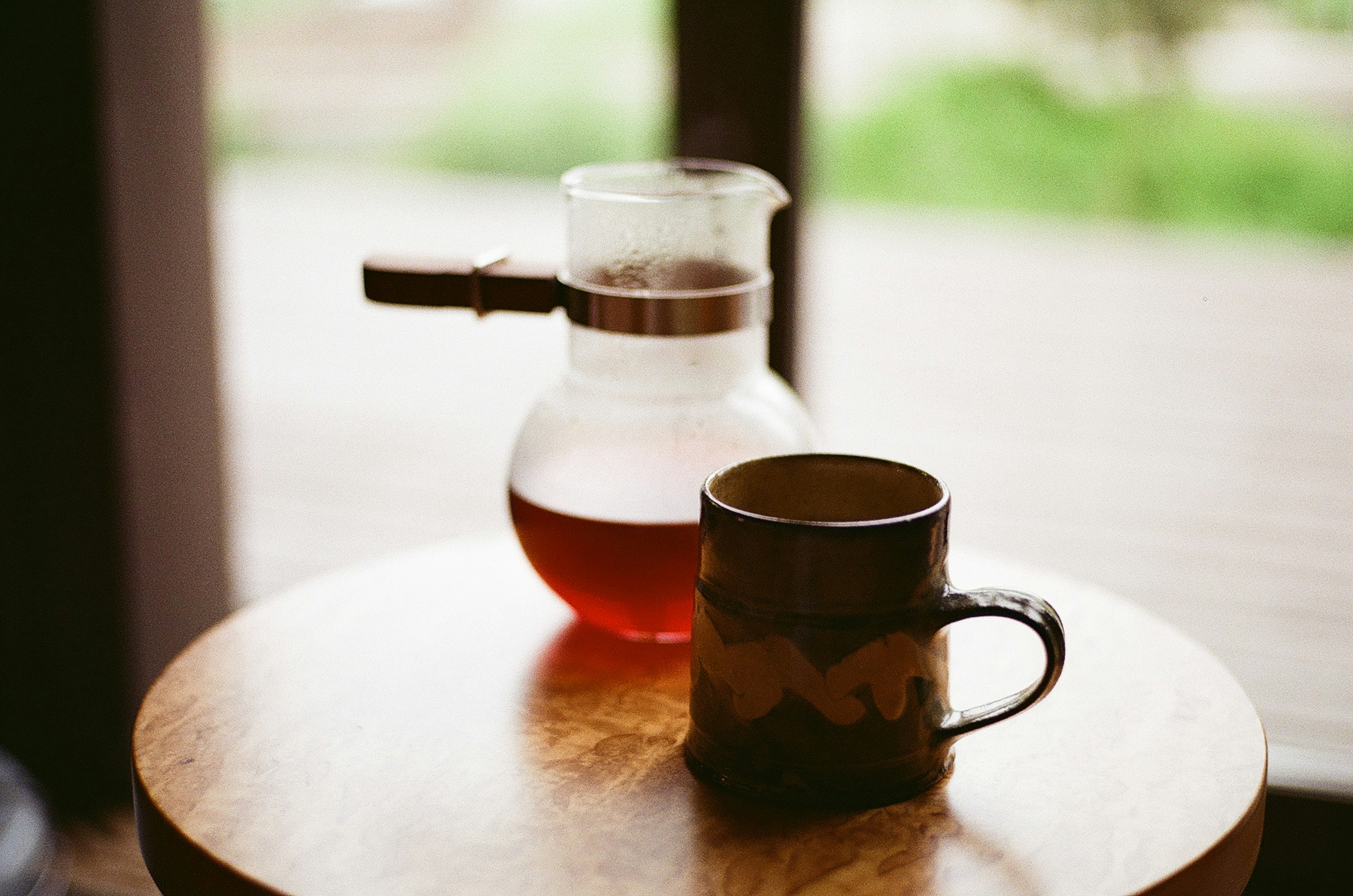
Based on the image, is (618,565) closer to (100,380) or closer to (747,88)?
(747,88)

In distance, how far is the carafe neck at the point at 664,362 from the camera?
751mm

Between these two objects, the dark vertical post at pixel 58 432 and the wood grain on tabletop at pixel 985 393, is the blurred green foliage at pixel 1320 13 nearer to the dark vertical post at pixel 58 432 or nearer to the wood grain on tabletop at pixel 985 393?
the wood grain on tabletop at pixel 985 393

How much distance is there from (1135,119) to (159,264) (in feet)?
10.7

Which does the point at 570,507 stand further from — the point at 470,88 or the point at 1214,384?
the point at 470,88

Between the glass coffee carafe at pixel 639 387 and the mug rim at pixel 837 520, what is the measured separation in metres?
0.04

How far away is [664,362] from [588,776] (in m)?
0.25

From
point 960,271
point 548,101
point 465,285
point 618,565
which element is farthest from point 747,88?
point 548,101

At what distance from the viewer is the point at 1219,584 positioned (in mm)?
2346

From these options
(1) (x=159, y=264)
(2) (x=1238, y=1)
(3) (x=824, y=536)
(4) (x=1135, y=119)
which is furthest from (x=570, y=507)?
(4) (x=1135, y=119)

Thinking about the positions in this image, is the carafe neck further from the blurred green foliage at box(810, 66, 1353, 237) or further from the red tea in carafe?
the blurred green foliage at box(810, 66, 1353, 237)

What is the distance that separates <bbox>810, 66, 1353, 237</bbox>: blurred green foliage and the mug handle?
326 cm

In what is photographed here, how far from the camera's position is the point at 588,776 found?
62 cm

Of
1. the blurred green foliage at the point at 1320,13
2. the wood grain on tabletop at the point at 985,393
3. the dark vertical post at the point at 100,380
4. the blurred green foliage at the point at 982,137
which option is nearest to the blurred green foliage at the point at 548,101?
the blurred green foliage at the point at 982,137

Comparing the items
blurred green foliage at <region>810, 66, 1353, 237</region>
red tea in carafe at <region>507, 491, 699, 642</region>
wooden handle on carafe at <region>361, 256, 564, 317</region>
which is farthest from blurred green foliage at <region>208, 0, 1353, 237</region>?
red tea in carafe at <region>507, 491, 699, 642</region>
